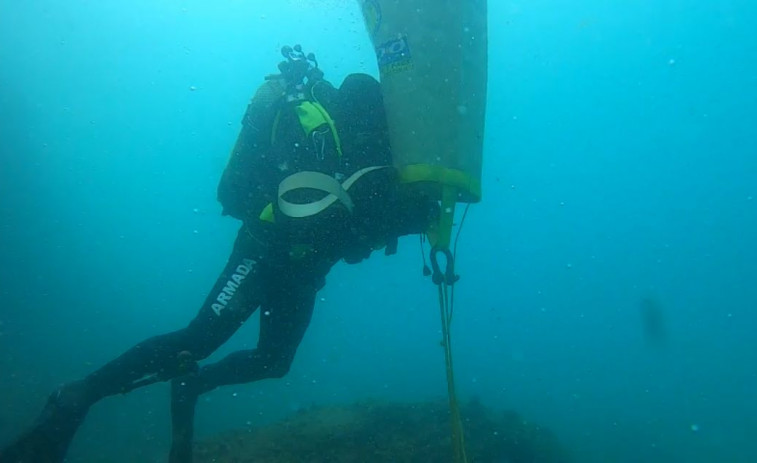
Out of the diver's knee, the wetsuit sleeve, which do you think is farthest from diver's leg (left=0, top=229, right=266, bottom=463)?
the diver's knee

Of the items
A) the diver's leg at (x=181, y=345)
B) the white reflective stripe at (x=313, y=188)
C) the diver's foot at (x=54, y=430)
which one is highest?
the white reflective stripe at (x=313, y=188)

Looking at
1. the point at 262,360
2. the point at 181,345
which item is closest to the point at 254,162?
the point at 181,345

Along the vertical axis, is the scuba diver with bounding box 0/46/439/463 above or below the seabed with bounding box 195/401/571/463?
above

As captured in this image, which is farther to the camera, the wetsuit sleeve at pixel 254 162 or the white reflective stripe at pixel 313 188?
the wetsuit sleeve at pixel 254 162

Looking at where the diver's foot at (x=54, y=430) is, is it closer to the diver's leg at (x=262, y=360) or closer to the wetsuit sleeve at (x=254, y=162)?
the diver's leg at (x=262, y=360)

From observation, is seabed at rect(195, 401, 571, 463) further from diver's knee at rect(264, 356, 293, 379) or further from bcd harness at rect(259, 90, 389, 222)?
bcd harness at rect(259, 90, 389, 222)

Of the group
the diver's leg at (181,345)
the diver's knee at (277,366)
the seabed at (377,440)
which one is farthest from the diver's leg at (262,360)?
the seabed at (377,440)

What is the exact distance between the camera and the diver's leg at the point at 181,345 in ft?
11.5

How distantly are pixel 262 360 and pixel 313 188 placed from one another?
190 centimetres

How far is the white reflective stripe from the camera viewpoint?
2768mm

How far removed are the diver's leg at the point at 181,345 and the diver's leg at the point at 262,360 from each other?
0.52ft

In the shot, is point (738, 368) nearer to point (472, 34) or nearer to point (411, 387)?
point (411, 387)

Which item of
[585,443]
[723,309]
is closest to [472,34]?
[585,443]

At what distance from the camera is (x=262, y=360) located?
4051mm
